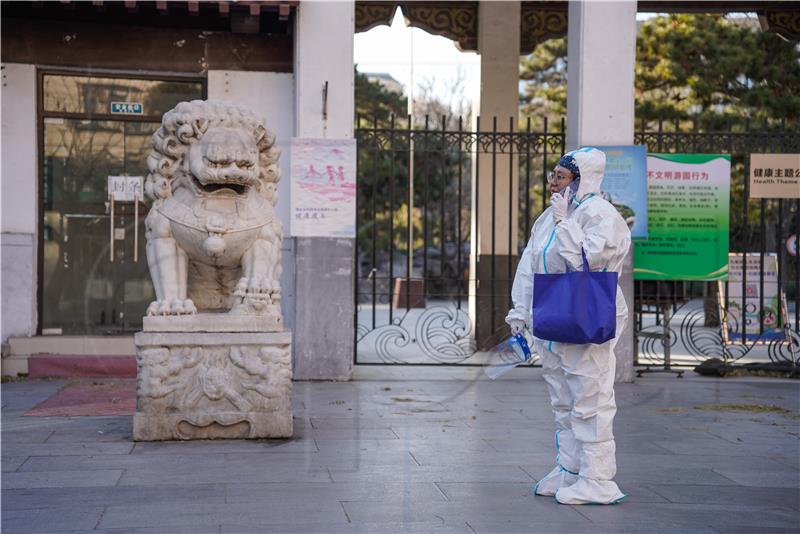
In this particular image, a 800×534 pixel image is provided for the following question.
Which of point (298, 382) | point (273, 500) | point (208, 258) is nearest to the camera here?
point (273, 500)

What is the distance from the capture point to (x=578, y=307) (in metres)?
5.80

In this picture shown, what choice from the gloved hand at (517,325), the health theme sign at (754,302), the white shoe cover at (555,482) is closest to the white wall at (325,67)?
the health theme sign at (754,302)

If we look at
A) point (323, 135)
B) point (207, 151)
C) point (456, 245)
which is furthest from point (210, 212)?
point (456, 245)

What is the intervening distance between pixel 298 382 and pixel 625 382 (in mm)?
3473

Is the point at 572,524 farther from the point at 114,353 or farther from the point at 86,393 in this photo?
the point at 114,353

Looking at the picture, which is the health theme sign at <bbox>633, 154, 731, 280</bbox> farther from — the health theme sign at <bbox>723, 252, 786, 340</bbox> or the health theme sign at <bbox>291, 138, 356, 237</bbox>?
the health theme sign at <bbox>291, 138, 356, 237</bbox>

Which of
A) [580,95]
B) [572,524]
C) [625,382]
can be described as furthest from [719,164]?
[572,524]

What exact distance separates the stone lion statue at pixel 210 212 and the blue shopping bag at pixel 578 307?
2.68 m

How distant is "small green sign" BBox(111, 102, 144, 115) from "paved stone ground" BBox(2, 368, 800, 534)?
3.37 metres

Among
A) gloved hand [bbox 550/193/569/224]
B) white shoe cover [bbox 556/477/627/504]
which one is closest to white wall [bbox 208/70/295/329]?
gloved hand [bbox 550/193/569/224]

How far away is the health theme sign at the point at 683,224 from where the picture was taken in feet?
39.2

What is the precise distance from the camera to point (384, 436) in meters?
8.17

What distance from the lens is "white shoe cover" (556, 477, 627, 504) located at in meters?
5.91

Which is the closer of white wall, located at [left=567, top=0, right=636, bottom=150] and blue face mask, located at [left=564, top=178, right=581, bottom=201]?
blue face mask, located at [left=564, top=178, right=581, bottom=201]
